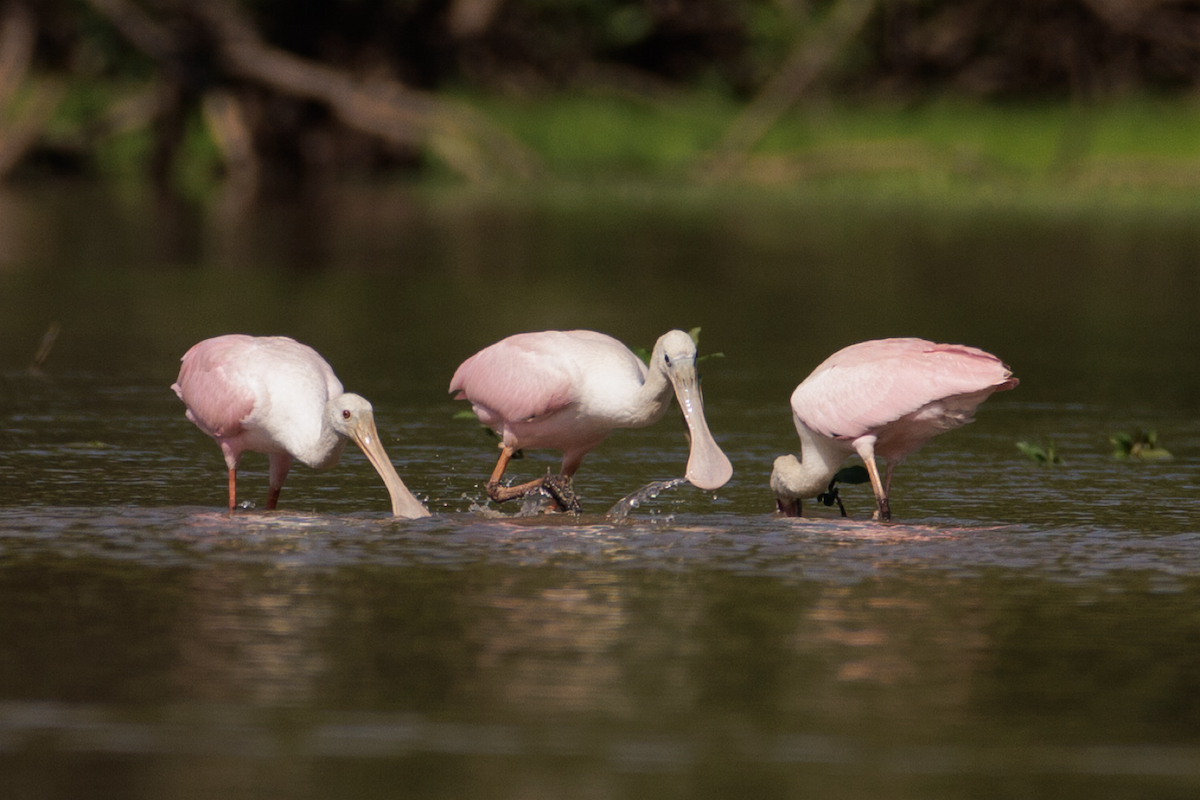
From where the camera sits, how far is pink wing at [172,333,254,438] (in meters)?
8.01

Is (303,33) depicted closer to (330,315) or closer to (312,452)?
(330,315)

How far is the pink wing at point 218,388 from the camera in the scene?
8008mm

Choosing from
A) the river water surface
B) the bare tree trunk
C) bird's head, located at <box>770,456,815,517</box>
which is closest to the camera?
the river water surface

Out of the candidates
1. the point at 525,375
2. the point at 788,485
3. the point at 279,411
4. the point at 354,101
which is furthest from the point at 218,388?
the point at 354,101

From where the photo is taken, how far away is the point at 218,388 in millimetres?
8109

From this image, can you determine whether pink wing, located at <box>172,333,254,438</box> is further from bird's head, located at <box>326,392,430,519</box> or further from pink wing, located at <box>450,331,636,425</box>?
pink wing, located at <box>450,331,636,425</box>

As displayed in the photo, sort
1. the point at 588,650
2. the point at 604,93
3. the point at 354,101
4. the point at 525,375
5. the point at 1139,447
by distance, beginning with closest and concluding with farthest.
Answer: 1. the point at 588,650
2. the point at 525,375
3. the point at 1139,447
4. the point at 354,101
5. the point at 604,93

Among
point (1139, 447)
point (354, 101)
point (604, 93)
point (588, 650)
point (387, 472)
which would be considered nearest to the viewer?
point (588, 650)

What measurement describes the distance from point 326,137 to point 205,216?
8.62 meters

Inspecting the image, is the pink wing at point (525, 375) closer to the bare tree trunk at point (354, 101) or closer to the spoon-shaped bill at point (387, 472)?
the spoon-shaped bill at point (387, 472)

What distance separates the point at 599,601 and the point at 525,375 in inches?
77.8

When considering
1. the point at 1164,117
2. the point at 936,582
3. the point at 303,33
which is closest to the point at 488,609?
the point at 936,582

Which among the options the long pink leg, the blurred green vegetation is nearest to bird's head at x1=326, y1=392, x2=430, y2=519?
the long pink leg

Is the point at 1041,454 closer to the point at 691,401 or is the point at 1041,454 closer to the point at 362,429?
the point at 691,401
